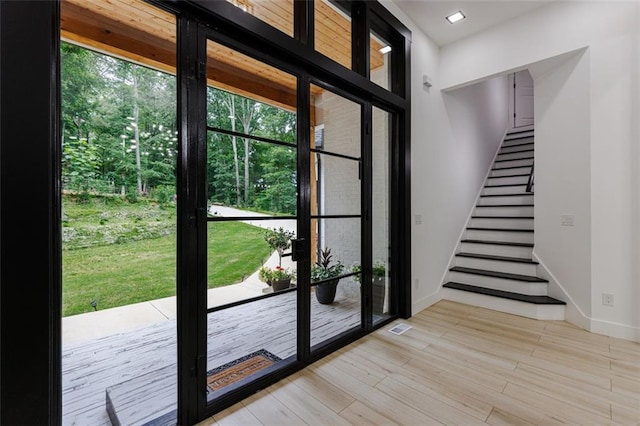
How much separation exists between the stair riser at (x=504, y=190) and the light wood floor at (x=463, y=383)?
9.08 ft

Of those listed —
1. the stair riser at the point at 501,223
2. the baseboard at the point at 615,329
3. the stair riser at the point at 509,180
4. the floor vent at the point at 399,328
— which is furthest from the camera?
the stair riser at the point at 509,180

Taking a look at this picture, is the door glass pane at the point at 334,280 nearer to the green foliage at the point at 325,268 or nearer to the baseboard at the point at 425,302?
the green foliage at the point at 325,268

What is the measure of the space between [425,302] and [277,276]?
2356 millimetres

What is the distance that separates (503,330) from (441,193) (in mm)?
1863

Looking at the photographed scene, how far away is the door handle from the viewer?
2234 mm

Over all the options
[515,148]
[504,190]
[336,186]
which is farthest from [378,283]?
[515,148]

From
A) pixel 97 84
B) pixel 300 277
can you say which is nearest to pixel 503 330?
pixel 300 277

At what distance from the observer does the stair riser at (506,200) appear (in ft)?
15.5

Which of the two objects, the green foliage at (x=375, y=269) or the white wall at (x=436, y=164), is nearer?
the green foliage at (x=375, y=269)

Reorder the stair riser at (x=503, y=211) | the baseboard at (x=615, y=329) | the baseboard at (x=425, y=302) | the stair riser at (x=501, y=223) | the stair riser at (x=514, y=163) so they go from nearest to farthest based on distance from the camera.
→ the baseboard at (x=615, y=329)
the baseboard at (x=425, y=302)
the stair riser at (x=501, y=223)
the stair riser at (x=503, y=211)
the stair riser at (x=514, y=163)

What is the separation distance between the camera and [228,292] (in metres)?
1.92

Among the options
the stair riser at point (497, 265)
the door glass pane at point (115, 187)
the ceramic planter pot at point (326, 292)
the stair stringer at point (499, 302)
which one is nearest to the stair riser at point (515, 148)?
the stair stringer at point (499, 302)

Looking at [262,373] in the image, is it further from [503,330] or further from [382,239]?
[503,330]

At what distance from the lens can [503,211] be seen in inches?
188
